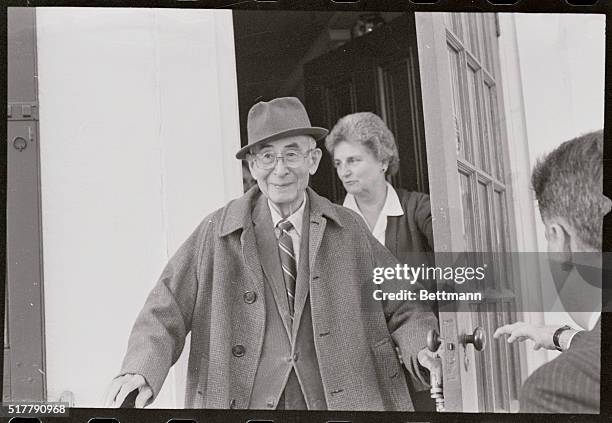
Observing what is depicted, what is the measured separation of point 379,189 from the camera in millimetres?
2318

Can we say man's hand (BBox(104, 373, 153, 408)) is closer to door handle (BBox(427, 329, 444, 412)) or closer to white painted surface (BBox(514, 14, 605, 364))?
door handle (BBox(427, 329, 444, 412))

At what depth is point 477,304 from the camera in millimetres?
2301

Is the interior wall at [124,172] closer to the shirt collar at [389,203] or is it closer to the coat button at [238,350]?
the coat button at [238,350]

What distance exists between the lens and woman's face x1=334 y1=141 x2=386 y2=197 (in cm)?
232

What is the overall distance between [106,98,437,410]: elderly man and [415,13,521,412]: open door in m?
0.14

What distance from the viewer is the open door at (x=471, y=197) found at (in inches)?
90.6

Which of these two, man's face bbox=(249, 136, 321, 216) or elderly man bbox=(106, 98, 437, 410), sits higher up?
man's face bbox=(249, 136, 321, 216)

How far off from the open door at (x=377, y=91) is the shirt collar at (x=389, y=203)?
0.07 ft

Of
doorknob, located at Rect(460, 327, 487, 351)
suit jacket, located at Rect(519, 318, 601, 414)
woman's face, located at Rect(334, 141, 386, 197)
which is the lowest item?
suit jacket, located at Rect(519, 318, 601, 414)

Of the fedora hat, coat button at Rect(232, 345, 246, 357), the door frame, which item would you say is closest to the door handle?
coat button at Rect(232, 345, 246, 357)

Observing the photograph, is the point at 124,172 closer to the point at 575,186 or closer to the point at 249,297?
the point at 249,297

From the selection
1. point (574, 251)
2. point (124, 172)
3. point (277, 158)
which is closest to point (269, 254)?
point (277, 158)

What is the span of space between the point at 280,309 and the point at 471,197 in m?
0.68

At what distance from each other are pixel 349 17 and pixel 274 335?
102cm
